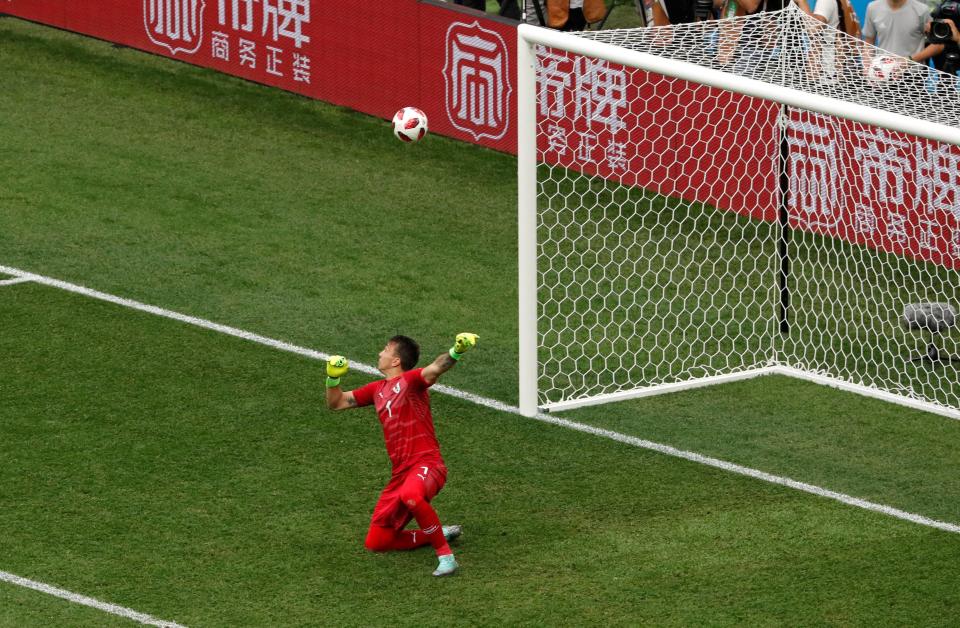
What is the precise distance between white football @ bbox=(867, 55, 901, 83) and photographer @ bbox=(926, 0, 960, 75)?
256 centimetres

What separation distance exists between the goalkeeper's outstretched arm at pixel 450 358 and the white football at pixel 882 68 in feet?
14.5

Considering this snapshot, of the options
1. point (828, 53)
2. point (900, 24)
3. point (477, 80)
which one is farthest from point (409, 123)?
point (900, 24)

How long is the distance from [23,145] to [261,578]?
867 centimetres

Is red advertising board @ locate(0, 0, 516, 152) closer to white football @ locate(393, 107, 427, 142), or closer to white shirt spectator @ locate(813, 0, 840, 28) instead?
white shirt spectator @ locate(813, 0, 840, 28)

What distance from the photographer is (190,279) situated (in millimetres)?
13570

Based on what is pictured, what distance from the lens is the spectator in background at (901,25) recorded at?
14.8m

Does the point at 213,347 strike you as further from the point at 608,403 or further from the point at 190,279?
the point at 608,403

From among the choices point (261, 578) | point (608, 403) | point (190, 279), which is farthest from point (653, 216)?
point (261, 578)

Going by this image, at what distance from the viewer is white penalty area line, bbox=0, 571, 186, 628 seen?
8500mm

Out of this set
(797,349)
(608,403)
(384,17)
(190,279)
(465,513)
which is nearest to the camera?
(465,513)

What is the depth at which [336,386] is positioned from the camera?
30.1 ft

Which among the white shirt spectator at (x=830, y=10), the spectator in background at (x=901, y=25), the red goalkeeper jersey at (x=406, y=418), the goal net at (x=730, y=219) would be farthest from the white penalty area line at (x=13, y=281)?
the spectator in background at (x=901, y=25)

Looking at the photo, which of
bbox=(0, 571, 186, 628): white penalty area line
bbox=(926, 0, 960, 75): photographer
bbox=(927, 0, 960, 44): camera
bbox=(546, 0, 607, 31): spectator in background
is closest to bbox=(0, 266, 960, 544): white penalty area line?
bbox=(0, 571, 186, 628): white penalty area line

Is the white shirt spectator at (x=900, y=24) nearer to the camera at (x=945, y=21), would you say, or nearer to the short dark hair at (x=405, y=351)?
the camera at (x=945, y=21)
